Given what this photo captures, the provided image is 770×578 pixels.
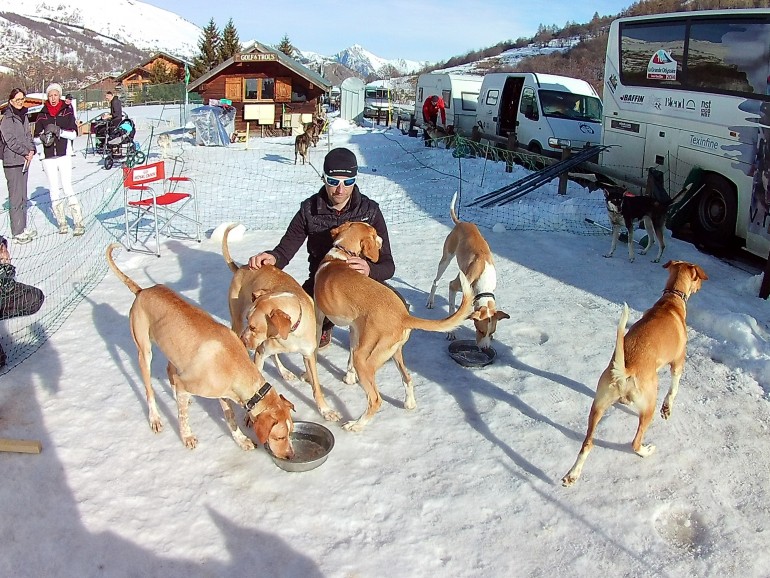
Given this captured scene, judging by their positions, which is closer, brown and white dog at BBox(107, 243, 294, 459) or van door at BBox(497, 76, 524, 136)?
brown and white dog at BBox(107, 243, 294, 459)

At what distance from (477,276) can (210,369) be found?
259cm

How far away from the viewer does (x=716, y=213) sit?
8.12m

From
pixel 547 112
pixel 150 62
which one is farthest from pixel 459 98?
pixel 150 62

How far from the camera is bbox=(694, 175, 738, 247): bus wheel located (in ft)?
25.4

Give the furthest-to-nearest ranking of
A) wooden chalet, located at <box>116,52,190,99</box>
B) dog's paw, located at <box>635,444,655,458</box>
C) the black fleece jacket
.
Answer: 1. wooden chalet, located at <box>116,52,190,99</box>
2. the black fleece jacket
3. dog's paw, located at <box>635,444,655,458</box>

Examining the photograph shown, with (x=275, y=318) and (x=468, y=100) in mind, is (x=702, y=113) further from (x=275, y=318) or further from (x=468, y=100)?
(x=468, y=100)

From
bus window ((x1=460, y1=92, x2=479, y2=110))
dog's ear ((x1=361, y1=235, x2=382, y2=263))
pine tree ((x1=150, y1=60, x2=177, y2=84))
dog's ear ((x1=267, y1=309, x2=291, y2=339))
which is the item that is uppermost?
pine tree ((x1=150, y1=60, x2=177, y2=84))

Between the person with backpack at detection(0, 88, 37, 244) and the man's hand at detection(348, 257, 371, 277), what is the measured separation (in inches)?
255

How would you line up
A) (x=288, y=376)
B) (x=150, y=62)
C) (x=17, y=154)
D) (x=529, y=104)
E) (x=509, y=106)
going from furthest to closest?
(x=150, y=62) < (x=509, y=106) < (x=529, y=104) < (x=17, y=154) < (x=288, y=376)

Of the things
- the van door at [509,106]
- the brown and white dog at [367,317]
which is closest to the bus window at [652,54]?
the van door at [509,106]

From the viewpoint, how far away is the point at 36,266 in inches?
284

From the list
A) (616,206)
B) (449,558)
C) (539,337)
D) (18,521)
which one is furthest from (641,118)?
(18,521)

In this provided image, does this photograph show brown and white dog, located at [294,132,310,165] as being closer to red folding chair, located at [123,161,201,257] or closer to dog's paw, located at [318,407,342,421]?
red folding chair, located at [123,161,201,257]

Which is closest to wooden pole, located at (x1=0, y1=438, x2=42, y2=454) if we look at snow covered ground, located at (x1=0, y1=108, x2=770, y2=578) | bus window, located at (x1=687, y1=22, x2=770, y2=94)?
snow covered ground, located at (x1=0, y1=108, x2=770, y2=578)
